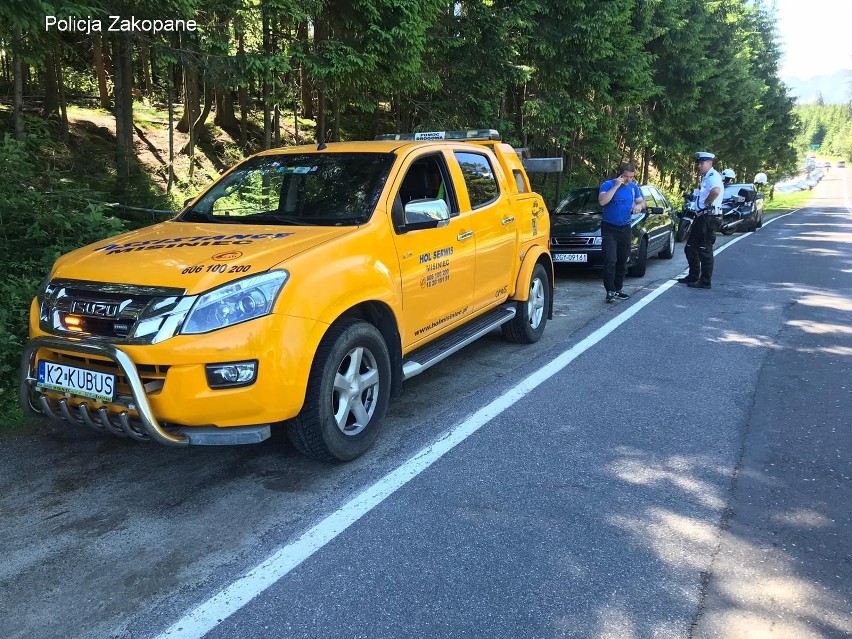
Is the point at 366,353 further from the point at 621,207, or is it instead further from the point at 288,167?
the point at 621,207

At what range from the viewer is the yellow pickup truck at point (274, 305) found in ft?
10.7

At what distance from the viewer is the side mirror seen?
4.44 metres

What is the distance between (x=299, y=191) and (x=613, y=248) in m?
5.43

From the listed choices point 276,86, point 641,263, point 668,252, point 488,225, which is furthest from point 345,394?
point 668,252

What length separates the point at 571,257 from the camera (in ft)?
35.6

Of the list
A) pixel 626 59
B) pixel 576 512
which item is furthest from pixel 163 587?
pixel 626 59


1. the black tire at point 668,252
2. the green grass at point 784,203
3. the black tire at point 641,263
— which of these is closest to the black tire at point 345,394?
the black tire at point 641,263

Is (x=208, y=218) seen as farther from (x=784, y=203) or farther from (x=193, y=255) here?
(x=784, y=203)

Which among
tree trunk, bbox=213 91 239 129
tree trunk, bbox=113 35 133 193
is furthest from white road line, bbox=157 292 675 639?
tree trunk, bbox=213 91 239 129

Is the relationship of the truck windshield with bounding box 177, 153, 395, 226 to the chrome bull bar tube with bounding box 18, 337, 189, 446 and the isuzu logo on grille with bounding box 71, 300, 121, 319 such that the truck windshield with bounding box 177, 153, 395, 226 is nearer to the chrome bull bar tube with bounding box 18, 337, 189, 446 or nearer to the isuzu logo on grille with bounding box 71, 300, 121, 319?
the isuzu logo on grille with bounding box 71, 300, 121, 319

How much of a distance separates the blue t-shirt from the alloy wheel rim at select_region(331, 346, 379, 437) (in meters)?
5.75

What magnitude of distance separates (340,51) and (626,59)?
33.9 ft

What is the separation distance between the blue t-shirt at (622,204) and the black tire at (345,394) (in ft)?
18.5

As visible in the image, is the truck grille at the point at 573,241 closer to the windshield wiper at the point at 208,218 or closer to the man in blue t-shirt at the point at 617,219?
the man in blue t-shirt at the point at 617,219
